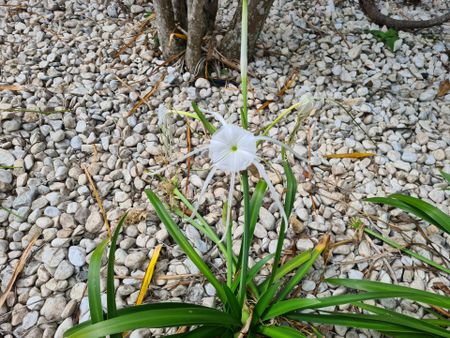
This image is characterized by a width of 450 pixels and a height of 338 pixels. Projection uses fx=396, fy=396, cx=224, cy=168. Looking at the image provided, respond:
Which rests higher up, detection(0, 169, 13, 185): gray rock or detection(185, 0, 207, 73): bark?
detection(185, 0, 207, 73): bark

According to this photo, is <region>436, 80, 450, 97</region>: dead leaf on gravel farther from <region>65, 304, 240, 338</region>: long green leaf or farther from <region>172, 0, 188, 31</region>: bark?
Answer: <region>65, 304, 240, 338</region>: long green leaf

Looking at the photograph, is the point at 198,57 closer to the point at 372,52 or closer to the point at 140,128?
the point at 140,128

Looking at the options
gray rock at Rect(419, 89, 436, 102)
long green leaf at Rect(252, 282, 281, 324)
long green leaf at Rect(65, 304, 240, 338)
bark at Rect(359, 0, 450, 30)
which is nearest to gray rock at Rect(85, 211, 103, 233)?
long green leaf at Rect(65, 304, 240, 338)

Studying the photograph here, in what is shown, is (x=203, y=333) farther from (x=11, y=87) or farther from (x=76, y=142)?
(x=11, y=87)

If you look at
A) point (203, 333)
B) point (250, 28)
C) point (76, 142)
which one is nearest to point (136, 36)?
point (250, 28)

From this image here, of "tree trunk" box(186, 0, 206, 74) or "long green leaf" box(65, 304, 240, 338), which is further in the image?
"tree trunk" box(186, 0, 206, 74)
